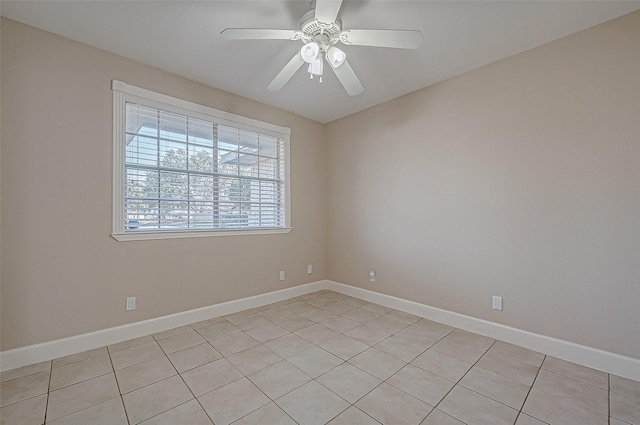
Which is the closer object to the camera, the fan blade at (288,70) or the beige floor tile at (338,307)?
the fan blade at (288,70)

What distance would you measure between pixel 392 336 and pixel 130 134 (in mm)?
3213

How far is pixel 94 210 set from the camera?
2459 mm

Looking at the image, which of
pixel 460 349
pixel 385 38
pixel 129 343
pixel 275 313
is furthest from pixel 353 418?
pixel 385 38

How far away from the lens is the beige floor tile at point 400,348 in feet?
7.73

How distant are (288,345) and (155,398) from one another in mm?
1070

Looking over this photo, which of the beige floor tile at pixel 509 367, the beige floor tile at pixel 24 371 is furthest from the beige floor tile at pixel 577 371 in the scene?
the beige floor tile at pixel 24 371

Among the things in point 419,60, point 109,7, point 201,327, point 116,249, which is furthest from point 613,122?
point 116,249

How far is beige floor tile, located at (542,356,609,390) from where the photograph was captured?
199 cm

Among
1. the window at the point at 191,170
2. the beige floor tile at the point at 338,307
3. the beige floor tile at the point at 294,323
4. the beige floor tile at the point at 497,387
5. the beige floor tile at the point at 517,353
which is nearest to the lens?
the beige floor tile at the point at 497,387

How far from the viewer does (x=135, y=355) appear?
7.64 feet

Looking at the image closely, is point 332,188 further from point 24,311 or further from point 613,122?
point 24,311

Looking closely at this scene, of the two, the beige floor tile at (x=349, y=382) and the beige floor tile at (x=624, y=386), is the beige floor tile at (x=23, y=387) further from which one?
the beige floor tile at (x=624, y=386)

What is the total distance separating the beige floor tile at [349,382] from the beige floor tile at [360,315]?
39.8 inches

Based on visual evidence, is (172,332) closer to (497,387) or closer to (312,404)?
(312,404)
